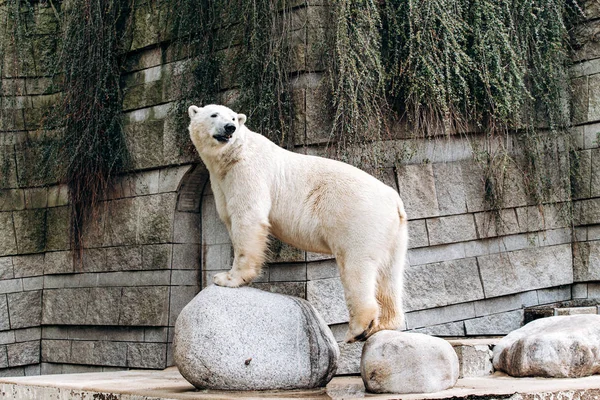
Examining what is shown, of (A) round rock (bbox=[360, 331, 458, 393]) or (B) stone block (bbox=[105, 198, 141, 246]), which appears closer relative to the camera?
(A) round rock (bbox=[360, 331, 458, 393])

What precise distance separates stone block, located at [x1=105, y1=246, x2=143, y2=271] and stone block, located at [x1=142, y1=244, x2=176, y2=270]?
74 millimetres

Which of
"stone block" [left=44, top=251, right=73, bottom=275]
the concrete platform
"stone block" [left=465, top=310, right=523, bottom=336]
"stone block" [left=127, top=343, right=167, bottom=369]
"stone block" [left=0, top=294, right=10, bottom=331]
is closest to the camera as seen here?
the concrete platform

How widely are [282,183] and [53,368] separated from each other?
4784 mm

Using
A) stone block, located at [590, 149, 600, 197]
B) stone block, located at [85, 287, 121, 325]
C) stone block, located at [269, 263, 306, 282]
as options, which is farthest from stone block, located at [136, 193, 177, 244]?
stone block, located at [590, 149, 600, 197]

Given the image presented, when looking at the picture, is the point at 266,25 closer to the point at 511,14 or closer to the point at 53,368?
the point at 511,14

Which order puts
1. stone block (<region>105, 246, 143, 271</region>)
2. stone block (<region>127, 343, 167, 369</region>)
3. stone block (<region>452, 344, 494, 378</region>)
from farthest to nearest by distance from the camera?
stone block (<region>105, 246, 143, 271</region>), stone block (<region>127, 343, 167, 369</region>), stone block (<region>452, 344, 494, 378</region>)

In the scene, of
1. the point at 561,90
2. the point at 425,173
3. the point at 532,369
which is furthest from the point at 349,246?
the point at 561,90

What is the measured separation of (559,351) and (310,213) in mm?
1936

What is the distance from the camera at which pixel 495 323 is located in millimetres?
7500

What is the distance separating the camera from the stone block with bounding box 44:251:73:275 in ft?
28.1

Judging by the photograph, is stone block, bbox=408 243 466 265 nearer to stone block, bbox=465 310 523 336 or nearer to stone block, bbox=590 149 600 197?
stone block, bbox=465 310 523 336

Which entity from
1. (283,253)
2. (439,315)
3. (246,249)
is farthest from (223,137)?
(439,315)

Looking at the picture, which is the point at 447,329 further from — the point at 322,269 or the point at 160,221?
the point at 160,221

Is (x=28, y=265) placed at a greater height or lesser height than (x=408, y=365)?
greater
